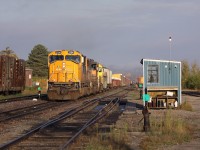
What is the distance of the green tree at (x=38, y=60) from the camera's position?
380 feet

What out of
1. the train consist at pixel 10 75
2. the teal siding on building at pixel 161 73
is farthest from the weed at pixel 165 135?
the train consist at pixel 10 75

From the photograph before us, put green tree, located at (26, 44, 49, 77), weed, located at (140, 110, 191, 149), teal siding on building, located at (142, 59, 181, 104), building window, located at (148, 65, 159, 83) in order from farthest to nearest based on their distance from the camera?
1. green tree, located at (26, 44, 49, 77)
2. building window, located at (148, 65, 159, 83)
3. teal siding on building, located at (142, 59, 181, 104)
4. weed, located at (140, 110, 191, 149)

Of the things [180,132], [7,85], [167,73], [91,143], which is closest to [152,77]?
[167,73]

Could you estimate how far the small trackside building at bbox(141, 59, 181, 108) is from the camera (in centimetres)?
2402

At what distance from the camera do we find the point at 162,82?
80.4 ft

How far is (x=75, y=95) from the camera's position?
31.9 metres

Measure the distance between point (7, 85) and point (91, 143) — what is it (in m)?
28.5

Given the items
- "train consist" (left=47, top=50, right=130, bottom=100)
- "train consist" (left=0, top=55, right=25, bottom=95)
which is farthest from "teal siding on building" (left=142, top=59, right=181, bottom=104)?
"train consist" (left=0, top=55, right=25, bottom=95)

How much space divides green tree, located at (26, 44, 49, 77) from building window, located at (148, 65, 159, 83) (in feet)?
303

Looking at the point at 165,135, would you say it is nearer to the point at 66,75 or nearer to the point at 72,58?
the point at 66,75

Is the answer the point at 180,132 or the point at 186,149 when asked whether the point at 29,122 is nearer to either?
the point at 180,132

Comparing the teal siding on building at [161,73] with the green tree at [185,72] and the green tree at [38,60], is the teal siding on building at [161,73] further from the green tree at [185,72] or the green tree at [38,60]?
the green tree at [38,60]

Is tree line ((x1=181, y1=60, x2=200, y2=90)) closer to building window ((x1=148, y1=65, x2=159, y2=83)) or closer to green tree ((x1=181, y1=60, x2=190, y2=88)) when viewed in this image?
green tree ((x1=181, y1=60, x2=190, y2=88))

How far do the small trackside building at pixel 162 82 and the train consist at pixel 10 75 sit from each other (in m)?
16.9
